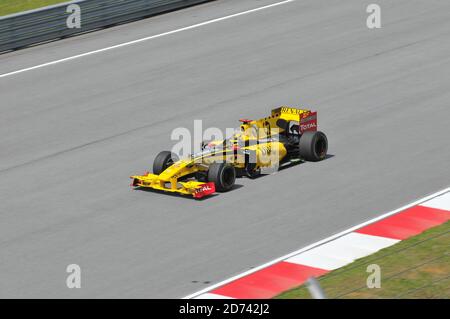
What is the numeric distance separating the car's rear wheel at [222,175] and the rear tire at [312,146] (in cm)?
157

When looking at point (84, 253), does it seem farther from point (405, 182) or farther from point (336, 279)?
point (405, 182)

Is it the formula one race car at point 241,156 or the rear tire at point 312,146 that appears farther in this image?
the rear tire at point 312,146

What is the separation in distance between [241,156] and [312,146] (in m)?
1.27

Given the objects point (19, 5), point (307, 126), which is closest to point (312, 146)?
point (307, 126)

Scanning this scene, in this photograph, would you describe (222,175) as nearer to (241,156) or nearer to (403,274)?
(241,156)

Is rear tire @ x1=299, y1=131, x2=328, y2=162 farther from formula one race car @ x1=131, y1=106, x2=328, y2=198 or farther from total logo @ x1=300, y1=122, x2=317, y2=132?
total logo @ x1=300, y1=122, x2=317, y2=132

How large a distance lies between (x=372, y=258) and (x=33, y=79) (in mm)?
12293

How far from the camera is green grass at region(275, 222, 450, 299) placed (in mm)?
11562

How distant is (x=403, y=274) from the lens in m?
12.1

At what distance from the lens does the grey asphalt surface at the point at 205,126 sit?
1334 cm

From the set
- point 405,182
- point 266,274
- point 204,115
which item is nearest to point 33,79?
point 204,115

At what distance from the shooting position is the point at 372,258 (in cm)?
1277

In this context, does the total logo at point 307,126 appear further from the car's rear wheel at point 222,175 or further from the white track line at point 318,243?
the white track line at point 318,243

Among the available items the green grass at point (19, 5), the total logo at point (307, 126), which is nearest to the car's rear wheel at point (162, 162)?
the total logo at point (307, 126)
